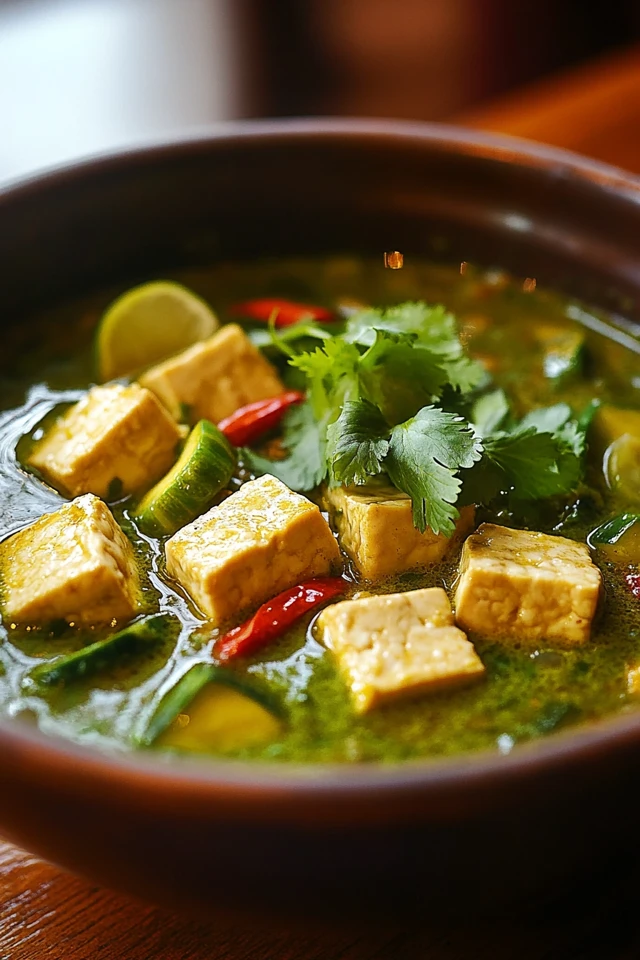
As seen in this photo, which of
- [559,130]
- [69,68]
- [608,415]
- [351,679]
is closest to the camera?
[351,679]

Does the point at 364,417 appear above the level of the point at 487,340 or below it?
above

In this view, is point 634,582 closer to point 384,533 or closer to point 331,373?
point 384,533

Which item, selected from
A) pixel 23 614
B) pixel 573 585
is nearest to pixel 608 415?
pixel 573 585

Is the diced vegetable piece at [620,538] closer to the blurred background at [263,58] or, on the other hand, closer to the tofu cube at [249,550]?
the tofu cube at [249,550]

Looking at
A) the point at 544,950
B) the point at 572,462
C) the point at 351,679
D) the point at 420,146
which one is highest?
the point at 420,146

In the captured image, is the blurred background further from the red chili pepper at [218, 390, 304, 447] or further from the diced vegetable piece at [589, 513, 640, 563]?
the diced vegetable piece at [589, 513, 640, 563]

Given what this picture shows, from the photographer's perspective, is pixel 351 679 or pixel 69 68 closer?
pixel 351 679

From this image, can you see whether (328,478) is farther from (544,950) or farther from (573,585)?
(544,950)
